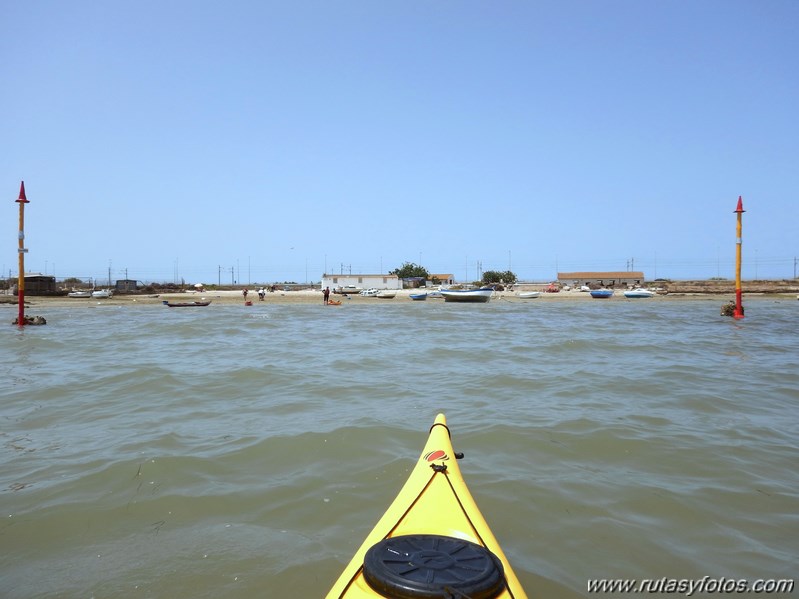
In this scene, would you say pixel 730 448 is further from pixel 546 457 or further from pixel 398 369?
pixel 398 369

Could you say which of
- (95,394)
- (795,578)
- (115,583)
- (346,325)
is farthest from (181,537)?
(346,325)

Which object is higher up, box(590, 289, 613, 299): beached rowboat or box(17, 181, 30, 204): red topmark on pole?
box(17, 181, 30, 204): red topmark on pole

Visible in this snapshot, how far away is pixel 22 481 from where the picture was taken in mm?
5297

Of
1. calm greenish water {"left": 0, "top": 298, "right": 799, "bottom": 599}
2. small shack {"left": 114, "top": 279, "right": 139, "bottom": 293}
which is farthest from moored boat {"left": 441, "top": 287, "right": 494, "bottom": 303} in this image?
small shack {"left": 114, "top": 279, "right": 139, "bottom": 293}

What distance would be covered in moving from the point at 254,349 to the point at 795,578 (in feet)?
47.3

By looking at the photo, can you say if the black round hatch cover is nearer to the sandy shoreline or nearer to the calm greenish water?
the calm greenish water

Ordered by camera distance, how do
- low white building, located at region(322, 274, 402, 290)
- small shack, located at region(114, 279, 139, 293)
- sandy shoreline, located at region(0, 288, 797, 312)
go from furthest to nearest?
1. low white building, located at region(322, 274, 402, 290)
2. small shack, located at region(114, 279, 139, 293)
3. sandy shoreline, located at region(0, 288, 797, 312)

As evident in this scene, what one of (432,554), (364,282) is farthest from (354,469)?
(364,282)

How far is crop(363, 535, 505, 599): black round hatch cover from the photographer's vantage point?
2426mm
